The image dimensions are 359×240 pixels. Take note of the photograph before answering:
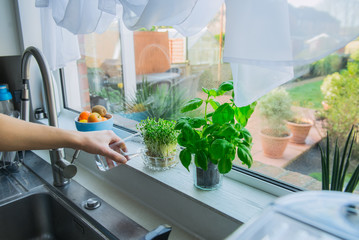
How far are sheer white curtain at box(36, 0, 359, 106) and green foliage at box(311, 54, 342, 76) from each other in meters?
0.23

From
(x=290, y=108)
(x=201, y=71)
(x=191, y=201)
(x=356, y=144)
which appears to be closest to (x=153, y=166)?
(x=191, y=201)

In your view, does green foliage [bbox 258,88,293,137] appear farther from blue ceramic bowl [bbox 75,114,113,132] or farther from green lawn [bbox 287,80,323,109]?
blue ceramic bowl [bbox 75,114,113,132]

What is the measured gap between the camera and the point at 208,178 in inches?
31.0

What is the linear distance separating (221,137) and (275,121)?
20 centimetres

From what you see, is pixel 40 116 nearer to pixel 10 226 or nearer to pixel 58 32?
pixel 58 32

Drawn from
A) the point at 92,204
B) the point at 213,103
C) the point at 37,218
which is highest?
the point at 213,103

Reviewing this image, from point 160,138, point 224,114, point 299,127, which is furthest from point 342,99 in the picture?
point 160,138

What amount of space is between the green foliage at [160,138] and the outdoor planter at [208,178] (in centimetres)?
13

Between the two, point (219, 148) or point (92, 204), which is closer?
point (219, 148)

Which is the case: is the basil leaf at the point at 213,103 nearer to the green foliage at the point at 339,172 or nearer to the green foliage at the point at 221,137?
the green foliage at the point at 221,137

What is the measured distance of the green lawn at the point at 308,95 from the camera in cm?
67

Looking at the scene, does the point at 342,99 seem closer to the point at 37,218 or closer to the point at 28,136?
the point at 28,136

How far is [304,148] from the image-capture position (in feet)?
2.46

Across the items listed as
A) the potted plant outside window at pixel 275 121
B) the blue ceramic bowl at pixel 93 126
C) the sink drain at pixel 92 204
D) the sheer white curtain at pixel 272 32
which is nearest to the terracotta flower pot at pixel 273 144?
the potted plant outside window at pixel 275 121
